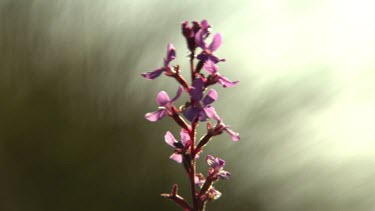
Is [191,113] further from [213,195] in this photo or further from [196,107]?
[213,195]

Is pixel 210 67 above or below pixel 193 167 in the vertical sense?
above

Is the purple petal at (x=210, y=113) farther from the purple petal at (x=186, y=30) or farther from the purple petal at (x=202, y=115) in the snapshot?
the purple petal at (x=186, y=30)

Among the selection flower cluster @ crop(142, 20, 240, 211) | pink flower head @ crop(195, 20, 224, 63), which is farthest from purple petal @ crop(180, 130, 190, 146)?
pink flower head @ crop(195, 20, 224, 63)

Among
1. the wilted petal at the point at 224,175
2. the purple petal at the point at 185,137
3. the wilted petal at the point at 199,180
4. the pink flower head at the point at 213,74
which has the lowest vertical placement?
the wilted petal at the point at 224,175

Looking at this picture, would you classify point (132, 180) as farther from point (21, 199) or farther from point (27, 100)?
point (27, 100)

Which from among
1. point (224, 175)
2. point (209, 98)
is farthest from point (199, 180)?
point (209, 98)

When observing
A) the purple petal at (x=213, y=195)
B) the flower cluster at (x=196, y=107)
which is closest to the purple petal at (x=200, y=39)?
the flower cluster at (x=196, y=107)
